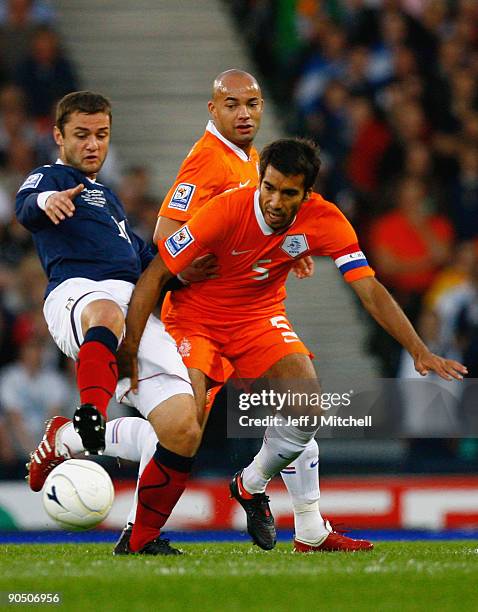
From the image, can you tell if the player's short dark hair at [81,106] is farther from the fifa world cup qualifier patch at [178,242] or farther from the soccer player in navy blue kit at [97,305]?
the fifa world cup qualifier patch at [178,242]

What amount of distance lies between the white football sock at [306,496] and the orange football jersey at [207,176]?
1.37m

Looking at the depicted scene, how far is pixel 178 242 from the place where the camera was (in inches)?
241

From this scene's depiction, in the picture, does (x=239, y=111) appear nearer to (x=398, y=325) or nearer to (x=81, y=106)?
(x=81, y=106)

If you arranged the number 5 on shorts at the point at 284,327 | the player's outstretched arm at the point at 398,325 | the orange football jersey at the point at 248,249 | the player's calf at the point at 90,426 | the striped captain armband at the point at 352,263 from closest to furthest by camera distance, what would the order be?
the player's calf at the point at 90,426
the player's outstretched arm at the point at 398,325
the orange football jersey at the point at 248,249
the striped captain armband at the point at 352,263
the number 5 on shorts at the point at 284,327

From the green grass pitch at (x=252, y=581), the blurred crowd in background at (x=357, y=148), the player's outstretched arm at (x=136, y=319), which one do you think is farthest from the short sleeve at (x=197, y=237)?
the blurred crowd in background at (x=357, y=148)

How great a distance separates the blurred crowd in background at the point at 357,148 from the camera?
10.4 meters

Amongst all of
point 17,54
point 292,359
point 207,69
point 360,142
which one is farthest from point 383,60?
→ point 292,359

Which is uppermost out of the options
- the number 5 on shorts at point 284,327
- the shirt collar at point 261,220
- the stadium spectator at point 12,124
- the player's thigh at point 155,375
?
the stadium spectator at point 12,124

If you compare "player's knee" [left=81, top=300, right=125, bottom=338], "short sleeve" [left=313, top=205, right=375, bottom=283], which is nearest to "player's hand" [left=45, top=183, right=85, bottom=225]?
"player's knee" [left=81, top=300, right=125, bottom=338]

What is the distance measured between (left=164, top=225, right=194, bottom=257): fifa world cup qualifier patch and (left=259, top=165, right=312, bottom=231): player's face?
15.3 inches

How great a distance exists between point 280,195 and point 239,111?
3.86ft

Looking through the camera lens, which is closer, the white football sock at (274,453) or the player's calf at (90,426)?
the player's calf at (90,426)

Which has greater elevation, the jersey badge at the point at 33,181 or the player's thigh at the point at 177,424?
the jersey badge at the point at 33,181

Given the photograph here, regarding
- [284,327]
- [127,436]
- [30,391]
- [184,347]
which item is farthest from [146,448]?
[30,391]
